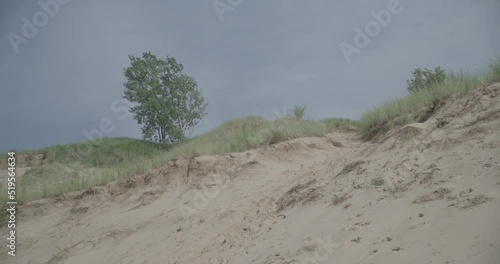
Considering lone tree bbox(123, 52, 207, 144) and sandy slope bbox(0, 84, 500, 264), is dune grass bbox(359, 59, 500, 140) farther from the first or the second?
lone tree bbox(123, 52, 207, 144)

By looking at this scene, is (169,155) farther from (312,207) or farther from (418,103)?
(418,103)

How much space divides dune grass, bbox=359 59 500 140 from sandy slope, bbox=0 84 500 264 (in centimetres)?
50

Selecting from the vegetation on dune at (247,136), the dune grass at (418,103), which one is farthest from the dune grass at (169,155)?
the dune grass at (418,103)

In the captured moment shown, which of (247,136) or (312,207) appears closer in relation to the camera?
(312,207)

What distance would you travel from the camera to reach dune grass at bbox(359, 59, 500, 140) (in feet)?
19.2

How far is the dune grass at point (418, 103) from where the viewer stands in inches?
231

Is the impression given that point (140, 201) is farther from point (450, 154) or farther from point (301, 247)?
point (450, 154)

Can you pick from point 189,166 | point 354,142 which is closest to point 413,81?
point 354,142

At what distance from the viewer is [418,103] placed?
664 cm

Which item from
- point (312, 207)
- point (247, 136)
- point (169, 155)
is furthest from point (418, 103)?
point (169, 155)

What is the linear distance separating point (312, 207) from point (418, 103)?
3.34 metres

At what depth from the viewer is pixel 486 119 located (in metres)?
4.42

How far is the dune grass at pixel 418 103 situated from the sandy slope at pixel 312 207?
0.50m

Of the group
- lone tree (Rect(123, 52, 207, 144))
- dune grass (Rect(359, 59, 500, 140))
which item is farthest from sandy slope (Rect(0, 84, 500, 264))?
lone tree (Rect(123, 52, 207, 144))
